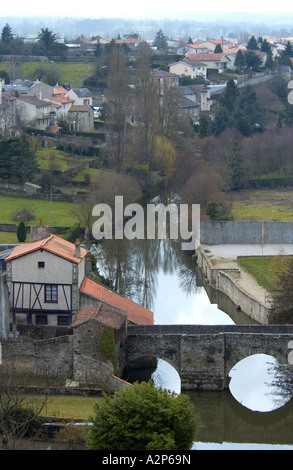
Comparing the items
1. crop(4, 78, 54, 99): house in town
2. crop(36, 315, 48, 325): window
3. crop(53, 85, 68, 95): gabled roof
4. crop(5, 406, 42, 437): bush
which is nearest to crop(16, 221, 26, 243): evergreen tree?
crop(36, 315, 48, 325): window

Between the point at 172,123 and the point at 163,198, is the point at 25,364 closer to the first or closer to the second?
the point at 163,198

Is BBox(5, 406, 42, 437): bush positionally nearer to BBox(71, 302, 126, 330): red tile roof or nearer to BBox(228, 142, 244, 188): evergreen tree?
BBox(71, 302, 126, 330): red tile roof

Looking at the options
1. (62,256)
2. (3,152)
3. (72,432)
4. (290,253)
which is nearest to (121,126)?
(3,152)

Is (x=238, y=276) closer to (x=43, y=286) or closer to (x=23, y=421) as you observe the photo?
(x=43, y=286)

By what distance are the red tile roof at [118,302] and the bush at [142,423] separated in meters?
8.06

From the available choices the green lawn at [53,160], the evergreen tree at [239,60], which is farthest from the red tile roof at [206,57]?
the green lawn at [53,160]

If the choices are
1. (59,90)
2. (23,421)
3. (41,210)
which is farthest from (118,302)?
(59,90)

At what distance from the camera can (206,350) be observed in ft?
95.6

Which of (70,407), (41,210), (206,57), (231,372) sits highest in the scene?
(206,57)

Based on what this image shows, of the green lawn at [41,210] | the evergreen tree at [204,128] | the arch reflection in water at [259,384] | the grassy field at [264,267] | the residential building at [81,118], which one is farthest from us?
the evergreen tree at [204,128]

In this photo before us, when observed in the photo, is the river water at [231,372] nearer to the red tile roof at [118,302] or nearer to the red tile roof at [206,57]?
the red tile roof at [118,302]

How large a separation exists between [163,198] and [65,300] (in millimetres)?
30907

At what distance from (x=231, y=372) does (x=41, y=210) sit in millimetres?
25388

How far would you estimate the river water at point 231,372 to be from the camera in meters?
27.7
